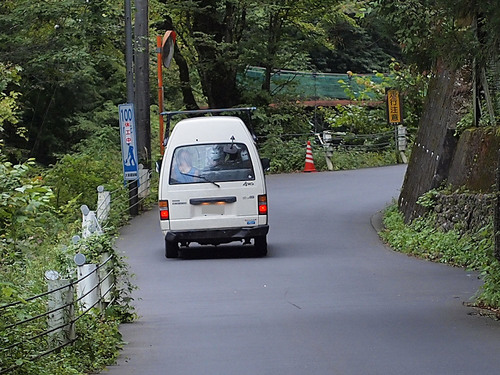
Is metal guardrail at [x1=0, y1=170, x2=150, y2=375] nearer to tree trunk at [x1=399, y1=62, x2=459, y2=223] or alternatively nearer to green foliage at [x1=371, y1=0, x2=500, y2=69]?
green foliage at [x1=371, y1=0, x2=500, y2=69]

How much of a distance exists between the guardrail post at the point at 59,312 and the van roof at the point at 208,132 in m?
9.07

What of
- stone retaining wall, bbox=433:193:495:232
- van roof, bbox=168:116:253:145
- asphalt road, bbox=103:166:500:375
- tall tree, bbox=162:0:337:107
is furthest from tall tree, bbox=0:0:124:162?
stone retaining wall, bbox=433:193:495:232

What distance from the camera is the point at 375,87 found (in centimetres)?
4481

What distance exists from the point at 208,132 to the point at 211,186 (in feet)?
3.25

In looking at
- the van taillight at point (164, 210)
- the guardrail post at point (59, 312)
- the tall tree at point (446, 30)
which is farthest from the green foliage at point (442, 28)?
the van taillight at point (164, 210)

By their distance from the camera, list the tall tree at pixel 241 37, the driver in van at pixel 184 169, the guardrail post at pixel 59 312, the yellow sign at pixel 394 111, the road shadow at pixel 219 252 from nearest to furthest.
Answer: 1. the guardrail post at pixel 59 312
2. the driver in van at pixel 184 169
3. the road shadow at pixel 219 252
4. the tall tree at pixel 241 37
5. the yellow sign at pixel 394 111

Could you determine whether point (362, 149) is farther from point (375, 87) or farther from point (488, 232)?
point (488, 232)

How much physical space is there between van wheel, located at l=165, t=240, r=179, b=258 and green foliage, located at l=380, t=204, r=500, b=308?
4.37m

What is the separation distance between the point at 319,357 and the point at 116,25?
20200mm

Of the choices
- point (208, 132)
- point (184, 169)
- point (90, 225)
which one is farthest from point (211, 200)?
point (90, 225)

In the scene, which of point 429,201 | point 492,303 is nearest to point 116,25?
point 429,201

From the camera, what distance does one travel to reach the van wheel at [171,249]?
58.8ft

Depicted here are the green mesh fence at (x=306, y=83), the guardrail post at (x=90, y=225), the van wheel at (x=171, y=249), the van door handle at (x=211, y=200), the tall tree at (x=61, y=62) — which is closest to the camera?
the guardrail post at (x=90, y=225)

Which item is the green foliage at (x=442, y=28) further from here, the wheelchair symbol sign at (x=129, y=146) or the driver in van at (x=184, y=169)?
the wheelchair symbol sign at (x=129, y=146)
